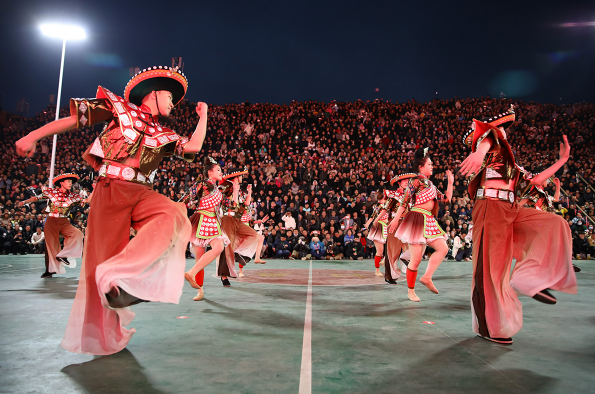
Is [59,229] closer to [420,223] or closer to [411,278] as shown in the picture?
[411,278]

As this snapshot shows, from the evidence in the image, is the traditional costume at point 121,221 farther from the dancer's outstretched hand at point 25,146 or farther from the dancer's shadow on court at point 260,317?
the dancer's shadow on court at point 260,317

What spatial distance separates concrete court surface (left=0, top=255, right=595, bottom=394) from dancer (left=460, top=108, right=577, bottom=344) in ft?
1.08

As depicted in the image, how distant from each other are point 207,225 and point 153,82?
3.06 meters

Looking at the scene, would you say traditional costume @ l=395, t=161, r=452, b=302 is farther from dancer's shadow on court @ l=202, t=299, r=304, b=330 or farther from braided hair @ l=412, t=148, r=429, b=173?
dancer's shadow on court @ l=202, t=299, r=304, b=330

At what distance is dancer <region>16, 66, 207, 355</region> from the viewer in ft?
9.43

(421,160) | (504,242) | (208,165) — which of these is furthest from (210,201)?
(504,242)

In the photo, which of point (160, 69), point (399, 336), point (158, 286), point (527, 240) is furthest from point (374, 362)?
point (160, 69)

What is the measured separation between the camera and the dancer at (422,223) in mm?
6195

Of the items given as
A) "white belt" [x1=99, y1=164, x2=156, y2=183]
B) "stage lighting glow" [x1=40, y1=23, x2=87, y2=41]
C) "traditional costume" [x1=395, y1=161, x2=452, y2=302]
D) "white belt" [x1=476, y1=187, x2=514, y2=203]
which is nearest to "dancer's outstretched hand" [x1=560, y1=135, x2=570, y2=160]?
"white belt" [x1=476, y1=187, x2=514, y2=203]

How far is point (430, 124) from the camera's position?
22.2m

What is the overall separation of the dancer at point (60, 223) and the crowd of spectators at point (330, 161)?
4.09m

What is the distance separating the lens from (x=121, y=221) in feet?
10.1

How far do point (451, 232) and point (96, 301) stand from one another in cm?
1434

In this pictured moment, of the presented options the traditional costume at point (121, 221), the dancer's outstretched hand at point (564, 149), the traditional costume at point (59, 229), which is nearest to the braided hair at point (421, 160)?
the dancer's outstretched hand at point (564, 149)
